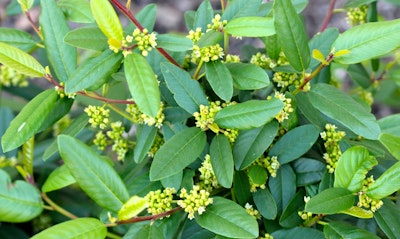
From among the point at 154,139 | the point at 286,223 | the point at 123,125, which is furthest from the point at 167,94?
the point at 286,223

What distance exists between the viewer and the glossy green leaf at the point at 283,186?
4.18 feet

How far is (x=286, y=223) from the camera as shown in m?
1.23

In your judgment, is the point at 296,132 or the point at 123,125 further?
the point at 123,125

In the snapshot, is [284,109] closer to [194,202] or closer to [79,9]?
[194,202]

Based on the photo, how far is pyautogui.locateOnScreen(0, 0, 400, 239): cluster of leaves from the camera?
3.66 ft

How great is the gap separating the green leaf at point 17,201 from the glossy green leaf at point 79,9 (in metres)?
0.42

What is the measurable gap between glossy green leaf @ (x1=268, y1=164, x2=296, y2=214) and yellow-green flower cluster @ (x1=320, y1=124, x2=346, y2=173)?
0.09 metres

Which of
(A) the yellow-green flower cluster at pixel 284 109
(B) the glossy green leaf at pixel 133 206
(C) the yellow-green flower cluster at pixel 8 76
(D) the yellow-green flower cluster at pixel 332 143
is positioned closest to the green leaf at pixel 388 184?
(D) the yellow-green flower cluster at pixel 332 143

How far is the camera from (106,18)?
1132 mm

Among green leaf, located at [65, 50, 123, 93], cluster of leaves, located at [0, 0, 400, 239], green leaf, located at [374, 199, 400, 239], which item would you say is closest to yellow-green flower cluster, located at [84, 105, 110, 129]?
cluster of leaves, located at [0, 0, 400, 239]

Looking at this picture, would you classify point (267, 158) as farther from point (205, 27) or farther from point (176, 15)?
point (176, 15)

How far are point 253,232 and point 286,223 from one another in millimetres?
201

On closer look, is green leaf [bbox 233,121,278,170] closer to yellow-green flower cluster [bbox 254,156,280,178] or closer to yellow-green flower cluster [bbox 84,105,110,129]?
yellow-green flower cluster [bbox 254,156,280,178]

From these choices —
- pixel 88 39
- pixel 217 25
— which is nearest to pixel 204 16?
pixel 217 25
